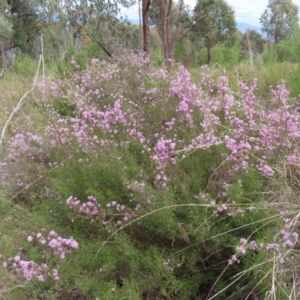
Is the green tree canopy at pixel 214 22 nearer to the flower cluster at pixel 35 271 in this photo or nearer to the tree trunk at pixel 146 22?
the tree trunk at pixel 146 22

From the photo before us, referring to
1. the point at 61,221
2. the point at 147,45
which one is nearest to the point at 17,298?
the point at 61,221

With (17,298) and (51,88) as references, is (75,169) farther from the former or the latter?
(51,88)

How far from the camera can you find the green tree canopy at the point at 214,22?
16.1 metres

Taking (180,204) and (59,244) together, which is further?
(180,204)

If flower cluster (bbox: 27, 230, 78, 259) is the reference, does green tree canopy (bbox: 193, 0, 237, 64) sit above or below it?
above

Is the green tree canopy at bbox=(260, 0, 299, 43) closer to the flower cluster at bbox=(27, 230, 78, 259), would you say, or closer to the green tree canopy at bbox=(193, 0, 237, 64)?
the green tree canopy at bbox=(193, 0, 237, 64)

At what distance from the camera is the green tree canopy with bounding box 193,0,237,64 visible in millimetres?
16075

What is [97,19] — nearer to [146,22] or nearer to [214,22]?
[146,22]

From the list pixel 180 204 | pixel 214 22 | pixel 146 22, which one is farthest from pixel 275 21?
pixel 180 204

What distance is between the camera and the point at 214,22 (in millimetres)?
20328

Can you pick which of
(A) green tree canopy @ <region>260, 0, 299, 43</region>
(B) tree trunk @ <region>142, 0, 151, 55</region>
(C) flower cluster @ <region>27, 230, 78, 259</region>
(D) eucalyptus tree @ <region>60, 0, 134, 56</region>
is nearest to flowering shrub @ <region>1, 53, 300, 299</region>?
A: (C) flower cluster @ <region>27, 230, 78, 259</region>

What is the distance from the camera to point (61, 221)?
2.24 metres

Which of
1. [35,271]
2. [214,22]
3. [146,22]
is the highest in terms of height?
[214,22]

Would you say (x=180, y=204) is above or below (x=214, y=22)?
below
